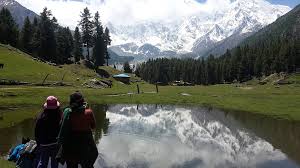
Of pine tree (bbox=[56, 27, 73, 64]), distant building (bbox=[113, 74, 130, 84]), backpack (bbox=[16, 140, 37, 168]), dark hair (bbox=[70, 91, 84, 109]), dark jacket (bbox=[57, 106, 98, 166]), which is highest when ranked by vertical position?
pine tree (bbox=[56, 27, 73, 64])

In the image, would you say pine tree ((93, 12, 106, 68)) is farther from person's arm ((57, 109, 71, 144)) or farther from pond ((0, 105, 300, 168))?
person's arm ((57, 109, 71, 144))

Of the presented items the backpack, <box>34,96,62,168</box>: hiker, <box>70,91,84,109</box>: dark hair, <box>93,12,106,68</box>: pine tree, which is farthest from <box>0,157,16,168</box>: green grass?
<box>93,12,106,68</box>: pine tree

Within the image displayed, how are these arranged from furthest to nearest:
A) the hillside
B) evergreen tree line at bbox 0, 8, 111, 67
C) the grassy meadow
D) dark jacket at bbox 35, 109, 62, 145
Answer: evergreen tree line at bbox 0, 8, 111, 67, the hillside, the grassy meadow, dark jacket at bbox 35, 109, 62, 145

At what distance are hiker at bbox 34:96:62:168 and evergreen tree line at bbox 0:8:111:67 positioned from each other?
350 ft

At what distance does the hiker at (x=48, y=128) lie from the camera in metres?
15.2

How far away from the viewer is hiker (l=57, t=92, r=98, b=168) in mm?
14383

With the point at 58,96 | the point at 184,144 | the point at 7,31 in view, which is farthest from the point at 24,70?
the point at 184,144

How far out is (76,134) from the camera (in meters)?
→ 14.6

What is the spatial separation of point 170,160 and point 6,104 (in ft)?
109

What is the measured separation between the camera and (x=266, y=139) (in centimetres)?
3581

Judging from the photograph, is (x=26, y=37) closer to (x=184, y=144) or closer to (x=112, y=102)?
(x=112, y=102)

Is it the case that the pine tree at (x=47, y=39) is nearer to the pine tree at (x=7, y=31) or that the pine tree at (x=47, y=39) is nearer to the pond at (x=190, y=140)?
the pine tree at (x=7, y=31)

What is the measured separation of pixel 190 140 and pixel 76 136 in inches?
792

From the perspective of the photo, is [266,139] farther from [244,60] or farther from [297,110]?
[244,60]
